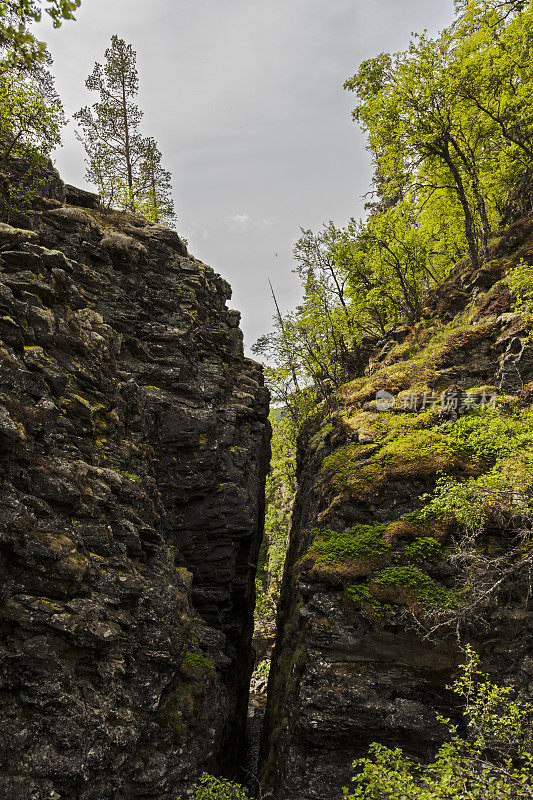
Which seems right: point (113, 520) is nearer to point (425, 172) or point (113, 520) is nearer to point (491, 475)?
point (491, 475)

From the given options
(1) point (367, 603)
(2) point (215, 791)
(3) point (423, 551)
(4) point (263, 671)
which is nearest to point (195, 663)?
(2) point (215, 791)

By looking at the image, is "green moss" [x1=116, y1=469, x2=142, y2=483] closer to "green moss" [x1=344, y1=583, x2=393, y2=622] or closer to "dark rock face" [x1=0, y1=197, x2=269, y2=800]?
"dark rock face" [x1=0, y1=197, x2=269, y2=800]

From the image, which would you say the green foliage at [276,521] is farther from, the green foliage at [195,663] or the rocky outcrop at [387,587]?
the green foliage at [195,663]

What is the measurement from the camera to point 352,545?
43.6 feet

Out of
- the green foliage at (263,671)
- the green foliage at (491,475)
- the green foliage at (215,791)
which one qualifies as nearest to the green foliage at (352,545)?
the green foliage at (491,475)

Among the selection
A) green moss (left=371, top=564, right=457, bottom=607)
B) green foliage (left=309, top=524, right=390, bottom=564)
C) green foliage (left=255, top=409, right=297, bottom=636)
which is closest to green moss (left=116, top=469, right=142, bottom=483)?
green foliage (left=309, top=524, right=390, bottom=564)

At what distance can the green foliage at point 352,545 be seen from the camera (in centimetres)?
1287

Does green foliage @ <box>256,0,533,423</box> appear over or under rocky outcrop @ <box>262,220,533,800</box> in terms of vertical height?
over

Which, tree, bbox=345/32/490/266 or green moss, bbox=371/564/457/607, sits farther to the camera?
tree, bbox=345/32/490/266

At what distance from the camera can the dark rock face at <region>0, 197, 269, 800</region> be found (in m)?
8.70

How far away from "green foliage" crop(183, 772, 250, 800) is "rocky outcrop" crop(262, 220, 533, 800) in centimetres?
116

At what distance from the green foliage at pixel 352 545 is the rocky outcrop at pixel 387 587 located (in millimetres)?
49

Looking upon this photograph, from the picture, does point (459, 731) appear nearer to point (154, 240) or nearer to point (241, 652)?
point (241, 652)

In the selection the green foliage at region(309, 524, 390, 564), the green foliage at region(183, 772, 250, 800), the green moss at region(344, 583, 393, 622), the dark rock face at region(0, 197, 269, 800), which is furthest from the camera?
the green foliage at region(309, 524, 390, 564)
